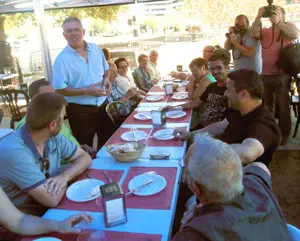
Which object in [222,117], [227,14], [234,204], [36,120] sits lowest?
[222,117]

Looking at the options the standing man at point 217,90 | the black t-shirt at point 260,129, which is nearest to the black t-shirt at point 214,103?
the standing man at point 217,90

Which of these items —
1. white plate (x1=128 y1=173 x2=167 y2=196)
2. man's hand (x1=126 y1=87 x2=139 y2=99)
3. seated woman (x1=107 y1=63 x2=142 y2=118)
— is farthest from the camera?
man's hand (x1=126 y1=87 x2=139 y2=99)

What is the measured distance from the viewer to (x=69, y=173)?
5.97ft

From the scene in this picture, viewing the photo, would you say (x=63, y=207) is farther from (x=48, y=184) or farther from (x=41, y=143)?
(x=41, y=143)

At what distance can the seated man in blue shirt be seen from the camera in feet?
5.13

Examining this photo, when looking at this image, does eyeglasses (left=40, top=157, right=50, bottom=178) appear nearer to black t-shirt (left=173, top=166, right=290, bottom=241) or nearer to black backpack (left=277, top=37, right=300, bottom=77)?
black t-shirt (left=173, top=166, right=290, bottom=241)

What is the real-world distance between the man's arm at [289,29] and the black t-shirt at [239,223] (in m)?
3.47

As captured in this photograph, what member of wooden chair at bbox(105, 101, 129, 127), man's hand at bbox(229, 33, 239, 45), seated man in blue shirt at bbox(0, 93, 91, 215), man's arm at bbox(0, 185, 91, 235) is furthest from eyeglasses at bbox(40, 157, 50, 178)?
man's hand at bbox(229, 33, 239, 45)

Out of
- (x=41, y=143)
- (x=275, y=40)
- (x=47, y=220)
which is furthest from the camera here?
(x=275, y=40)

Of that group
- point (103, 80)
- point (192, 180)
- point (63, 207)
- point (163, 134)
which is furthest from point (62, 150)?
point (103, 80)

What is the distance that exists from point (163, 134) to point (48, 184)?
3.70 feet

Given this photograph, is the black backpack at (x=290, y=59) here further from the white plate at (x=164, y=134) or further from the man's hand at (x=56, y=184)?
the man's hand at (x=56, y=184)

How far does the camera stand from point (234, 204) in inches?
41.8

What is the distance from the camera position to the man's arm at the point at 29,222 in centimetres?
134
